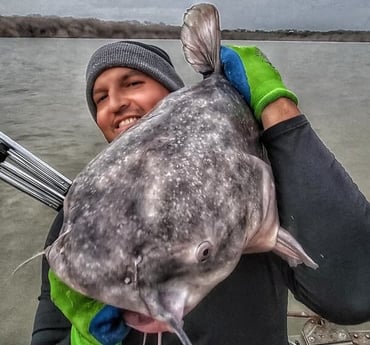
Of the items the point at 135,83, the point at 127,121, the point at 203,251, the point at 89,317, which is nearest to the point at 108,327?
the point at 89,317

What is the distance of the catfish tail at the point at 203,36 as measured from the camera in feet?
5.21

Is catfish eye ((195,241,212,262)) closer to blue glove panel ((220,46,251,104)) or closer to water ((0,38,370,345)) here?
blue glove panel ((220,46,251,104))

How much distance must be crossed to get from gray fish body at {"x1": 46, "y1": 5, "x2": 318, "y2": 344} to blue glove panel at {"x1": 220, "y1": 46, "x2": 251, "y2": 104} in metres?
0.20

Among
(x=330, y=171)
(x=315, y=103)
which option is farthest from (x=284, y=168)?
(x=315, y=103)

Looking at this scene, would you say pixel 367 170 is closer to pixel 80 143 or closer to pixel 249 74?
pixel 80 143

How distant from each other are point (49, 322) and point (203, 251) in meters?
0.95

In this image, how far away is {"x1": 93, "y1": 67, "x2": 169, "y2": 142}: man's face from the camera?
1.80 meters

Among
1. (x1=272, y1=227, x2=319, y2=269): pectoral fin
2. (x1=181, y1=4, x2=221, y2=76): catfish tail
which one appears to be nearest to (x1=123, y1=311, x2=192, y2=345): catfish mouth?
(x1=272, y1=227, x2=319, y2=269): pectoral fin

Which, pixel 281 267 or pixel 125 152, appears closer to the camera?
pixel 125 152

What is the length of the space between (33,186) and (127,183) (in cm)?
142

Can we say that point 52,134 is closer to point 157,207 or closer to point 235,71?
point 235,71

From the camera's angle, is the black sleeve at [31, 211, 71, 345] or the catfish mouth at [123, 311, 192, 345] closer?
the catfish mouth at [123, 311, 192, 345]

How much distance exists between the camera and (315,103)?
18.5 metres

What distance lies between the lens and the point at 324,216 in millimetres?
1344
